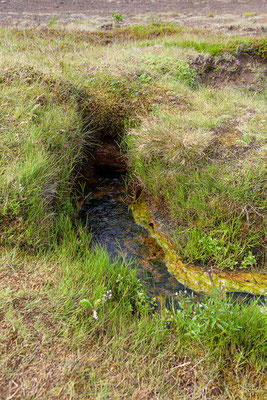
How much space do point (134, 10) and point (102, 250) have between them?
18039mm

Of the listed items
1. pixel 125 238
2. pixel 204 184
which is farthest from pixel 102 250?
pixel 204 184

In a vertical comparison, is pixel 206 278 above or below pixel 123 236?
below

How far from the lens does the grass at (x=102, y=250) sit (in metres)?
2.05

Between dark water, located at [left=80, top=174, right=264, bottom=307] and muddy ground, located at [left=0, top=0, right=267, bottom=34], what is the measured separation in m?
10.8

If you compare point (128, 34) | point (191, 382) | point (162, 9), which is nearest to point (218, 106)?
point (191, 382)

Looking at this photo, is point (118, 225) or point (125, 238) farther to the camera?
point (118, 225)

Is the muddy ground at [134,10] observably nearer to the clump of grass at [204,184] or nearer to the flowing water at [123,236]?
the flowing water at [123,236]

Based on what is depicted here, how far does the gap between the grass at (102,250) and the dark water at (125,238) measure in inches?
13.2

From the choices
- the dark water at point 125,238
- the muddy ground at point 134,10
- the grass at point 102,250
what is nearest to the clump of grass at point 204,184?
the grass at point 102,250

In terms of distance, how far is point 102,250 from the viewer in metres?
3.09

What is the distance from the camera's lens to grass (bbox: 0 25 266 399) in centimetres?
205

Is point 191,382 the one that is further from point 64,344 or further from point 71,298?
point 71,298

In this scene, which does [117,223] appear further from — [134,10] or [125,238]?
[134,10]

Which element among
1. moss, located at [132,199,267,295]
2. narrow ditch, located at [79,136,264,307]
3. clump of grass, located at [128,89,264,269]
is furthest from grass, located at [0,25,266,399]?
narrow ditch, located at [79,136,264,307]
